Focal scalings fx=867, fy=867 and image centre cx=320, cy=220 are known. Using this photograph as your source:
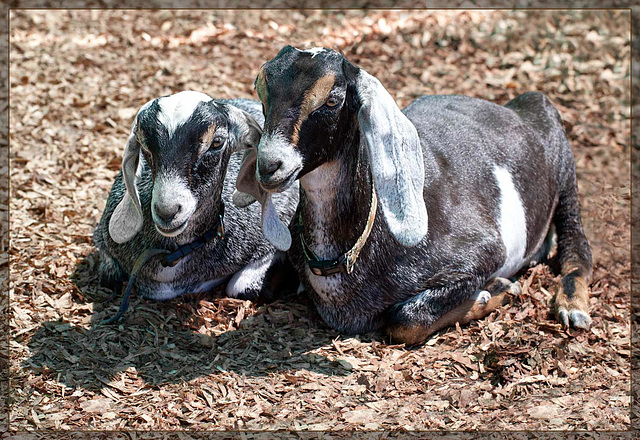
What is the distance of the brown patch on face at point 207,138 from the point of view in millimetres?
4379

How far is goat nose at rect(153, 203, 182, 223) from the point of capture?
167 inches

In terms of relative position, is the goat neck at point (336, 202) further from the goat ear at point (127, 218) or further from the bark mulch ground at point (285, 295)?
the goat ear at point (127, 218)

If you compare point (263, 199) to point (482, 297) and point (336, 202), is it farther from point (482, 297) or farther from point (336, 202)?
point (482, 297)

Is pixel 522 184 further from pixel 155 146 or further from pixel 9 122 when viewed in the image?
pixel 9 122

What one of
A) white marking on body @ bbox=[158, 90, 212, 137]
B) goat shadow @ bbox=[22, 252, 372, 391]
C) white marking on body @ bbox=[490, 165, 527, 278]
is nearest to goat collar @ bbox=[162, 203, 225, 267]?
goat shadow @ bbox=[22, 252, 372, 391]

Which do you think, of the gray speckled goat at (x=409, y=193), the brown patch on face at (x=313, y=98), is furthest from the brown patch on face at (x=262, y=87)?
the brown patch on face at (x=313, y=98)

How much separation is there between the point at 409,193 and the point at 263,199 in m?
0.84

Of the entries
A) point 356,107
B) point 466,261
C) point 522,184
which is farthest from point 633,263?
point 356,107

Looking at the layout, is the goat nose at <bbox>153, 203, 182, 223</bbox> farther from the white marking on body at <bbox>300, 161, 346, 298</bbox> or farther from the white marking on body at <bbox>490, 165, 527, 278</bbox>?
the white marking on body at <bbox>490, 165, 527, 278</bbox>

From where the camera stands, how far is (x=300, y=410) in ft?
13.8

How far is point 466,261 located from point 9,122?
162 inches

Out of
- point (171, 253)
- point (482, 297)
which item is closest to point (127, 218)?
point (171, 253)

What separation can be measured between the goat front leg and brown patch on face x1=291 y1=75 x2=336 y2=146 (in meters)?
1.25

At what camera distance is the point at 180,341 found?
4738mm
